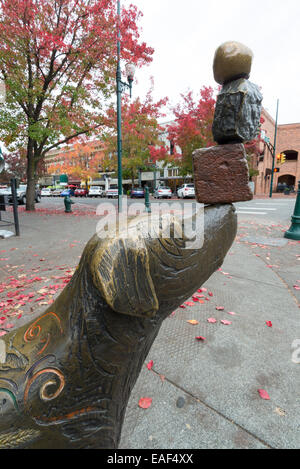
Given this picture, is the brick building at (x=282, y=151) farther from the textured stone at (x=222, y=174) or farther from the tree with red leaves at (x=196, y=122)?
the textured stone at (x=222, y=174)

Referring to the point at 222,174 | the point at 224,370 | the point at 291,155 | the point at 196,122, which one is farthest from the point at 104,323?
the point at 291,155

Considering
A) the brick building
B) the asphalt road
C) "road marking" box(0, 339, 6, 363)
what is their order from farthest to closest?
the brick building < the asphalt road < "road marking" box(0, 339, 6, 363)

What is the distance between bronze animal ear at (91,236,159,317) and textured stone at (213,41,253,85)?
736 mm

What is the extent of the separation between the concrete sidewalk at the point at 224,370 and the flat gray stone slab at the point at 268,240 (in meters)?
1.88

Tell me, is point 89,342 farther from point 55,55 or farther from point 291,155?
point 291,155

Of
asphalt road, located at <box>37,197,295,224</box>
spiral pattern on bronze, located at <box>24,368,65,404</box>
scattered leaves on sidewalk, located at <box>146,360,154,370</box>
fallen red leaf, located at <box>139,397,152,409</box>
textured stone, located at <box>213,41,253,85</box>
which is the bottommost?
fallen red leaf, located at <box>139,397,152,409</box>

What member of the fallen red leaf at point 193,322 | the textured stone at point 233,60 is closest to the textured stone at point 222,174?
the textured stone at point 233,60

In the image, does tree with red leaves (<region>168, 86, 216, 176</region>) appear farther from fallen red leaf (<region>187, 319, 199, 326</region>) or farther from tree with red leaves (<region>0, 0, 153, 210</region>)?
fallen red leaf (<region>187, 319, 199, 326</region>)

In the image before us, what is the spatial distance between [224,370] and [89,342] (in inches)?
62.9

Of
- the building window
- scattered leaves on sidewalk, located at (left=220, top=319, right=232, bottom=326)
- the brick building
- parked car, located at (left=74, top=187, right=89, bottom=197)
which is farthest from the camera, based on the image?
parked car, located at (left=74, top=187, right=89, bottom=197)

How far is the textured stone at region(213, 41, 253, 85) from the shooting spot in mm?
872

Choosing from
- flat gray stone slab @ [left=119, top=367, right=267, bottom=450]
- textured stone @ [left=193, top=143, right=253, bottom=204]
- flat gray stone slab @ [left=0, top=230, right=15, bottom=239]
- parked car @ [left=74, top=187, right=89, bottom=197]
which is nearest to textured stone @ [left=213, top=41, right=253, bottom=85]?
textured stone @ [left=193, top=143, right=253, bottom=204]

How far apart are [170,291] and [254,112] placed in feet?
2.52

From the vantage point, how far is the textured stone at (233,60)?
872 millimetres
